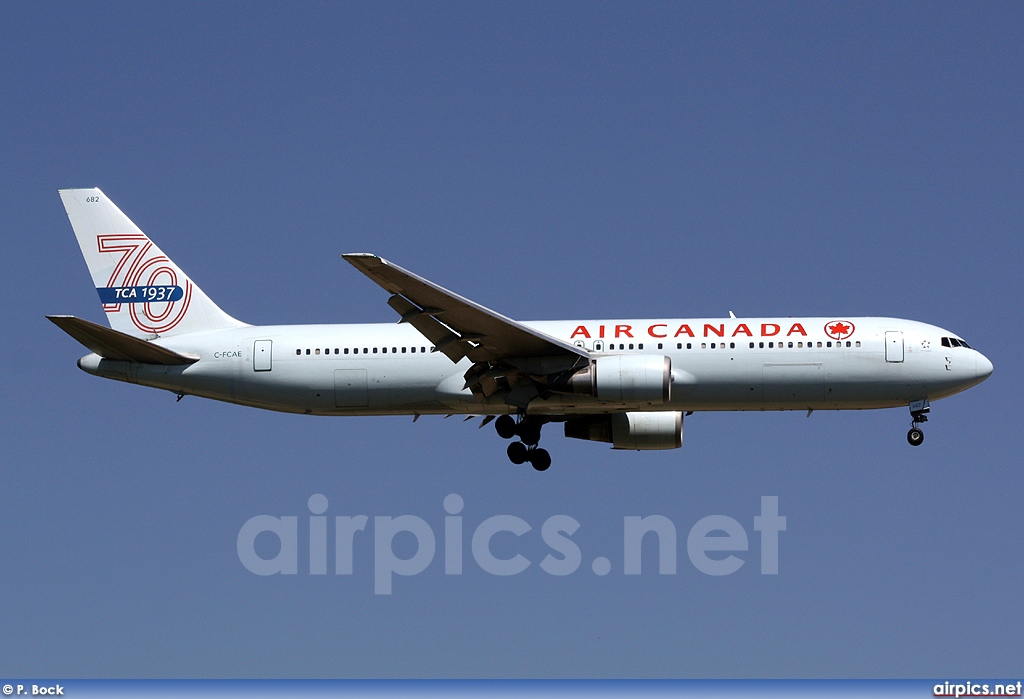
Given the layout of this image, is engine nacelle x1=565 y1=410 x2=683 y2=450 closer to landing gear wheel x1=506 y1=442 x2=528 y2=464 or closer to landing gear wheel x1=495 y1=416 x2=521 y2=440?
landing gear wheel x1=506 y1=442 x2=528 y2=464

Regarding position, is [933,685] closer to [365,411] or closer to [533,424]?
[533,424]

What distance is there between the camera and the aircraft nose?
40.7m

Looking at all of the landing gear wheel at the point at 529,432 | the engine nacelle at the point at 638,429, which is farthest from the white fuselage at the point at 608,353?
the engine nacelle at the point at 638,429

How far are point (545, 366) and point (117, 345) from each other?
12.3 meters

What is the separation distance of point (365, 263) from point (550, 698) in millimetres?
11141

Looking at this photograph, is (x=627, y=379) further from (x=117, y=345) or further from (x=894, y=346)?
(x=117, y=345)

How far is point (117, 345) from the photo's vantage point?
41.8 metres

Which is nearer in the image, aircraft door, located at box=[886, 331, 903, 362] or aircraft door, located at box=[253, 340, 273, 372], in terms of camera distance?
aircraft door, located at box=[886, 331, 903, 362]

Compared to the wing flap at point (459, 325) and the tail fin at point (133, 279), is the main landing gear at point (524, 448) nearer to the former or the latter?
the wing flap at point (459, 325)

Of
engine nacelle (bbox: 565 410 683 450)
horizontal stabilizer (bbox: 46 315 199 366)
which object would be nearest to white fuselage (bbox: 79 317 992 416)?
horizontal stabilizer (bbox: 46 315 199 366)

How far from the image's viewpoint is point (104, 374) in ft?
140

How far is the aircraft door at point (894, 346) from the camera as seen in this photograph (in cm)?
4025

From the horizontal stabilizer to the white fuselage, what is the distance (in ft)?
0.87

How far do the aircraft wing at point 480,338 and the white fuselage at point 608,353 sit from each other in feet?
3.08
